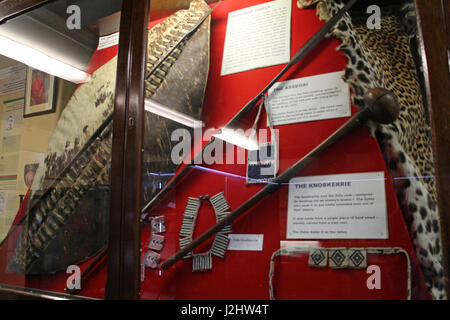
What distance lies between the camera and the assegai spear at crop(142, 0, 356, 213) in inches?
46.1

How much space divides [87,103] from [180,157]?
1.27 ft

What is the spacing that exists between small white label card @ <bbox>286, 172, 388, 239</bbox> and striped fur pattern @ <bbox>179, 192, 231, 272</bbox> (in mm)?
195

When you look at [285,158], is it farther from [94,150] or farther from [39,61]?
[39,61]

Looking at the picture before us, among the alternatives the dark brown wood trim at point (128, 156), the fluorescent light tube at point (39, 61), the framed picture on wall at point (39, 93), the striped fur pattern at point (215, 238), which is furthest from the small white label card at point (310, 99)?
the framed picture on wall at point (39, 93)

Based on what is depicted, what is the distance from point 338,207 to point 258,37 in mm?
584

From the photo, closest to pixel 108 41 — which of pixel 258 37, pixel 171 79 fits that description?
pixel 171 79

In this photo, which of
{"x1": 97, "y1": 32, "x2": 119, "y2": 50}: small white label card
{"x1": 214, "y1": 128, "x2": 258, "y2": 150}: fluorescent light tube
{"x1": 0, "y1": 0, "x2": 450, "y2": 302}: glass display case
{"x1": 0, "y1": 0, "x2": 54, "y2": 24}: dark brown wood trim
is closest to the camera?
{"x1": 0, "y1": 0, "x2": 450, "y2": 302}: glass display case

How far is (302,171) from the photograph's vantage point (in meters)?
1.09

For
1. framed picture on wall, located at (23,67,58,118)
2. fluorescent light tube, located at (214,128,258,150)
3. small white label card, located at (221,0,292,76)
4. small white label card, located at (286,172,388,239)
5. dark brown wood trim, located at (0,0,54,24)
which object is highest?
dark brown wood trim, located at (0,0,54,24)

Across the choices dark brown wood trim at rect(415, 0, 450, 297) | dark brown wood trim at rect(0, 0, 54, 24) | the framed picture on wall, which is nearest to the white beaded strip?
dark brown wood trim at rect(415, 0, 450, 297)

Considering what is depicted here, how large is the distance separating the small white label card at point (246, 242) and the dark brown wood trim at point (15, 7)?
3.74 ft

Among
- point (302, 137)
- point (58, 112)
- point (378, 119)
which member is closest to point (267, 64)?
point (302, 137)

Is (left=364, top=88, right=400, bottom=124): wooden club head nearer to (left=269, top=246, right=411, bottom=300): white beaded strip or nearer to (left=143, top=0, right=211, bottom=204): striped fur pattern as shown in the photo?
(left=269, top=246, right=411, bottom=300): white beaded strip

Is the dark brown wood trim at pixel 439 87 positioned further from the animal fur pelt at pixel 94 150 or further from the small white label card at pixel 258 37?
the animal fur pelt at pixel 94 150
